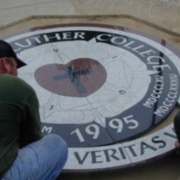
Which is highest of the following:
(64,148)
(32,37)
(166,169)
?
(32,37)

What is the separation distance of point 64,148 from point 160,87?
147 centimetres

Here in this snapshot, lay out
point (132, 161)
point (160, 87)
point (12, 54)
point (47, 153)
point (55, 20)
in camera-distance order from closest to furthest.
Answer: point (12, 54) → point (47, 153) → point (132, 161) → point (160, 87) → point (55, 20)

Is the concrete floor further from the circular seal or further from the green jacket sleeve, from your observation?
the green jacket sleeve

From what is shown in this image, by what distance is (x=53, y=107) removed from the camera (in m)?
3.82

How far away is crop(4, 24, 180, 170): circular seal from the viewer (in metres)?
3.43

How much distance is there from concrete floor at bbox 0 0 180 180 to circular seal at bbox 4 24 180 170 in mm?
402

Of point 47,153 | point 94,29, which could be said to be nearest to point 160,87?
point 94,29

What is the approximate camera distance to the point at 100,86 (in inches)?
161

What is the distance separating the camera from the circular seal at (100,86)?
343cm

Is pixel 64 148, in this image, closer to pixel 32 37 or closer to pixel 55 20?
pixel 32 37

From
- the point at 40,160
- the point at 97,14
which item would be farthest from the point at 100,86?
the point at 97,14

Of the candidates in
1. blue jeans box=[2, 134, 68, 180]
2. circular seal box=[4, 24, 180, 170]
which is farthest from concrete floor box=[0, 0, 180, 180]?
blue jeans box=[2, 134, 68, 180]

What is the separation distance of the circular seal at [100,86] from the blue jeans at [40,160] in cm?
40

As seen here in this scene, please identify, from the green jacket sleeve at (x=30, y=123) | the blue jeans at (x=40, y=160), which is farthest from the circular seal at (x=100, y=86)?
the green jacket sleeve at (x=30, y=123)
